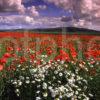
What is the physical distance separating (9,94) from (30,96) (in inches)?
18.9

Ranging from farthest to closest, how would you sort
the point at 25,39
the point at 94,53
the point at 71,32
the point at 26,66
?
the point at 71,32 → the point at 25,39 → the point at 94,53 → the point at 26,66

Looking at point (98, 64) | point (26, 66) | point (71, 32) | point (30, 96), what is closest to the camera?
point (30, 96)

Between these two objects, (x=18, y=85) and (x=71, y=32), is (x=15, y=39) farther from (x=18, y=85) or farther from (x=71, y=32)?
(x=18, y=85)

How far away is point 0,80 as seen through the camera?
7172 millimetres

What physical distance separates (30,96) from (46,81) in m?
0.39

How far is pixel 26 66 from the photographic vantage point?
307 inches

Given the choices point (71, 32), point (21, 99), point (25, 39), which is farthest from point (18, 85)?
point (71, 32)

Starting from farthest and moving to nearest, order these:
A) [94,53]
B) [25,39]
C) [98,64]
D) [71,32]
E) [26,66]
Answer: [71,32] < [25,39] < [94,53] < [98,64] < [26,66]

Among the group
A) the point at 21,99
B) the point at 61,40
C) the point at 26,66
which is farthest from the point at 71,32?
the point at 21,99

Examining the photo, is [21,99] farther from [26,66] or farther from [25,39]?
[25,39]

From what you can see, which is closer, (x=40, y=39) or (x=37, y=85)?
(x=37, y=85)

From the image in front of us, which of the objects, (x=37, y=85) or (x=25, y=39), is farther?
(x=25, y=39)

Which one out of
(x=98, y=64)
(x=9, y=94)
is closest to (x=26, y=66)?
(x=9, y=94)

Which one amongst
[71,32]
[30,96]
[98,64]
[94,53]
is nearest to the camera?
[30,96]
